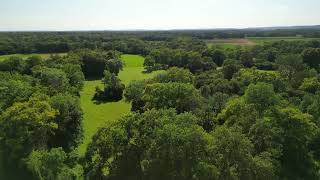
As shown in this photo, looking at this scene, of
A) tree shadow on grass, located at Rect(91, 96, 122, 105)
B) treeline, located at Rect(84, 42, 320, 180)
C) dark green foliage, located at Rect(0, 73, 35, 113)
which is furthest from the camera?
tree shadow on grass, located at Rect(91, 96, 122, 105)

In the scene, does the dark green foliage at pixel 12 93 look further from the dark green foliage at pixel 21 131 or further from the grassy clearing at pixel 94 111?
the dark green foliage at pixel 21 131

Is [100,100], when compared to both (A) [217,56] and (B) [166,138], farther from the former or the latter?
(A) [217,56]

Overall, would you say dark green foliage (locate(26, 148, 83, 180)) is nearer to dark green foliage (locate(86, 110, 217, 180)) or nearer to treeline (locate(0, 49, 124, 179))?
treeline (locate(0, 49, 124, 179))

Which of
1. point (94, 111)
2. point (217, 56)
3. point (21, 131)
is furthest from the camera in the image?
point (217, 56)

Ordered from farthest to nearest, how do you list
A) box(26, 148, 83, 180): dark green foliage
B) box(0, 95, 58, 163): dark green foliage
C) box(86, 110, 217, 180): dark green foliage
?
1. box(0, 95, 58, 163): dark green foliage
2. box(26, 148, 83, 180): dark green foliage
3. box(86, 110, 217, 180): dark green foliage

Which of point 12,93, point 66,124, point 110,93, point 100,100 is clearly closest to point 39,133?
point 66,124

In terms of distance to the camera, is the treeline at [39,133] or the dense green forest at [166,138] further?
A: the treeline at [39,133]

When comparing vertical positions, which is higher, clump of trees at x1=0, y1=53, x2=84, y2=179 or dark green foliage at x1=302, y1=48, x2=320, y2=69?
clump of trees at x1=0, y1=53, x2=84, y2=179

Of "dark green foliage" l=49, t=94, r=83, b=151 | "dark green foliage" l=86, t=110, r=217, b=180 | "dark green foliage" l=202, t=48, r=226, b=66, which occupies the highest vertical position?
"dark green foliage" l=86, t=110, r=217, b=180

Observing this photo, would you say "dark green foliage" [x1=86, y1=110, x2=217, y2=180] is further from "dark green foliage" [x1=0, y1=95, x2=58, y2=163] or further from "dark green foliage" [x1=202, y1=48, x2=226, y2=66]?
"dark green foliage" [x1=202, y1=48, x2=226, y2=66]

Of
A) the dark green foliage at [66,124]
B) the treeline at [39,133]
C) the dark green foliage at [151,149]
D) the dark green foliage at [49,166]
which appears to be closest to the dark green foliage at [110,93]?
the treeline at [39,133]

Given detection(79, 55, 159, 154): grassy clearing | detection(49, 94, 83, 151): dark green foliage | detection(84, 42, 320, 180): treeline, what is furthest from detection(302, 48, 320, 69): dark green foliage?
detection(49, 94, 83, 151): dark green foliage

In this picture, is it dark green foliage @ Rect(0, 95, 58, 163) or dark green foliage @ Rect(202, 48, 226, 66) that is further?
dark green foliage @ Rect(202, 48, 226, 66)

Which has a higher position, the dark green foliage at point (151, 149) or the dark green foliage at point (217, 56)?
the dark green foliage at point (151, 149)
